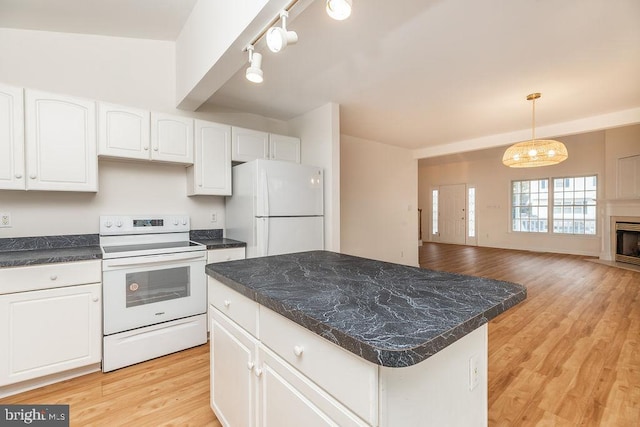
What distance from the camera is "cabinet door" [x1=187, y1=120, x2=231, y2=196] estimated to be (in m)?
2.78

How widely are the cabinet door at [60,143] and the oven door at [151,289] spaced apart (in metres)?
0.73

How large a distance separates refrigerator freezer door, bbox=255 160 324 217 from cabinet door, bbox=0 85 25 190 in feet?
5.45

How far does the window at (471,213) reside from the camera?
344 inches

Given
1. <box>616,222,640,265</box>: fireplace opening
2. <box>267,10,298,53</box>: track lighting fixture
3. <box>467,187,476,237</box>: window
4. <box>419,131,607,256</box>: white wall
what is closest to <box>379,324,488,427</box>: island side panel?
<box>267,10,298,53</box>: track lighting fixture

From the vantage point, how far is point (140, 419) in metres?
1.65

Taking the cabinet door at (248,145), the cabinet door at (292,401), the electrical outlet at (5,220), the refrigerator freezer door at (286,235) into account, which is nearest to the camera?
the cabinet door at (292,401)

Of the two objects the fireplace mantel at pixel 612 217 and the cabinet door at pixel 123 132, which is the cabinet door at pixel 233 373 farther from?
the fireplace mantel at pixel 612 217

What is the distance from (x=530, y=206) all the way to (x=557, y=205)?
0.57 meters

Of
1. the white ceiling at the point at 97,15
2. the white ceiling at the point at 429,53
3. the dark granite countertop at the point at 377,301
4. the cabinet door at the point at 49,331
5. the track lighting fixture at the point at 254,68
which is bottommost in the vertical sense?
the cabinet door at the point at 49,331

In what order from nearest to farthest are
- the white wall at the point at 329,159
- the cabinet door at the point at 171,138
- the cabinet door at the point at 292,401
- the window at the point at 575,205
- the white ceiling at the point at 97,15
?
the cabinet door at the point at 292,401 → the white ceiling at the point at 97,15 → the cabinet door at the point at 171,138 → the white wall at the point at 329,159 → the window at the point at 575,205

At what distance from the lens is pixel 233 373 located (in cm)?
134

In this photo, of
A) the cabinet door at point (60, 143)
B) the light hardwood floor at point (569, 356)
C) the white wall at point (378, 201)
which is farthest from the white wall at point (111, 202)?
the light hardwood floor at point (569, 356)

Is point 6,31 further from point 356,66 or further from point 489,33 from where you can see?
point 489,33

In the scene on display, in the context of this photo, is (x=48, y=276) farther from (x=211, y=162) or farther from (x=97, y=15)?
(x=97, y=15)
